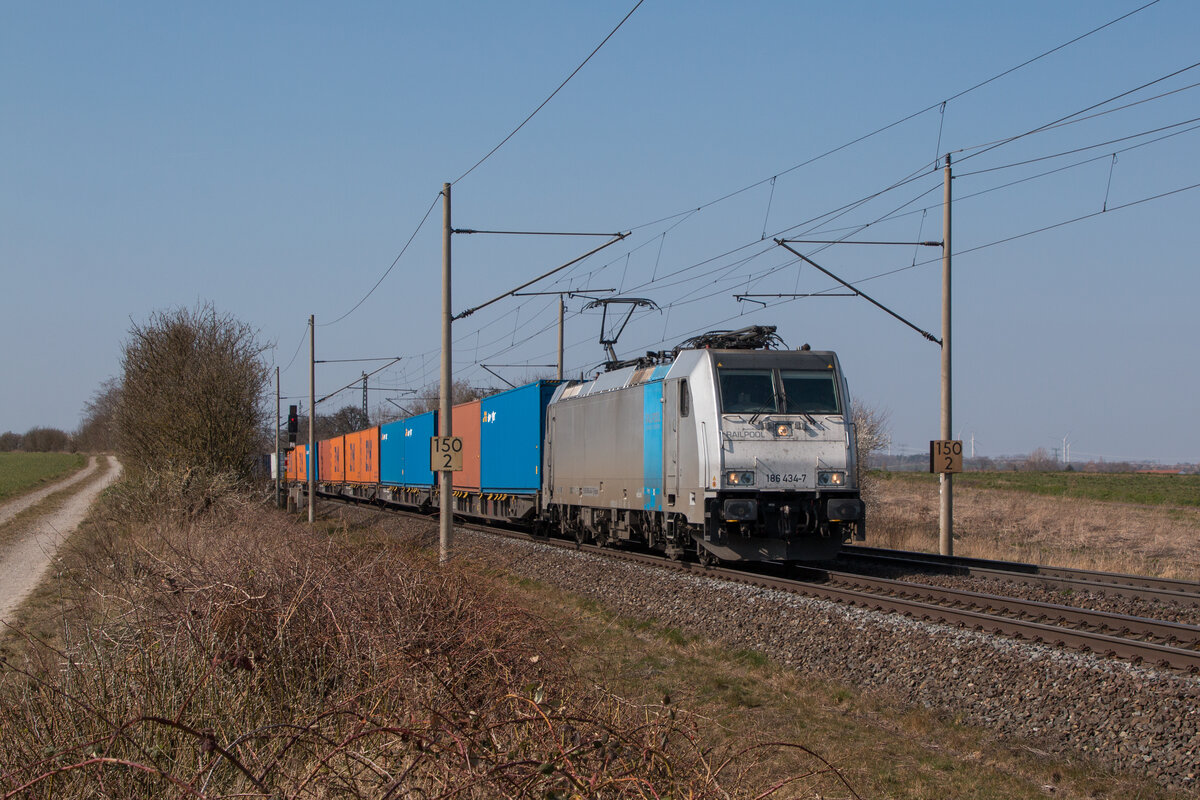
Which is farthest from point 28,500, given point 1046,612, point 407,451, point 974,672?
point 974,672

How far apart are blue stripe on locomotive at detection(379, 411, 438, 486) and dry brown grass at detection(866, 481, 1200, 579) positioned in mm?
13631

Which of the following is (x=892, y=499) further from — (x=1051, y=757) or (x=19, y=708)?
(x=19, y=708)

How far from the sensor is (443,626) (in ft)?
18.9

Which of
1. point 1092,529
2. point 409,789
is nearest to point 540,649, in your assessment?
point 409,789

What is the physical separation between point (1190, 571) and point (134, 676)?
67.3ft

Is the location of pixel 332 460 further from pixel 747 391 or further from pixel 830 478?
pixel 830 478

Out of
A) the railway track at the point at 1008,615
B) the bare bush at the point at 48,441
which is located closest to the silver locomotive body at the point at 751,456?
the railway track at the point at 1008,615

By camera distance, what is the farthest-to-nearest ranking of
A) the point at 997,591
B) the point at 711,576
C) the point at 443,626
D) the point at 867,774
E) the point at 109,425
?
the point at 109,425 < the point at 711,576 < the point at 997,591 < the point at 867,774 < the point at 443,626

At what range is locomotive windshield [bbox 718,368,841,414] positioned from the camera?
14.8 m

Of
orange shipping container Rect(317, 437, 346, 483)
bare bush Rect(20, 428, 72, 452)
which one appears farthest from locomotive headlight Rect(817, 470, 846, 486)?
bare bush Rect(20, 428, 72, 452)

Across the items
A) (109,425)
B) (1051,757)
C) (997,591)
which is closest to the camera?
(1051,757)

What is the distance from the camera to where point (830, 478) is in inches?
580

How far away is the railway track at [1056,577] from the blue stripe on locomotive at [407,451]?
1504 centimetres

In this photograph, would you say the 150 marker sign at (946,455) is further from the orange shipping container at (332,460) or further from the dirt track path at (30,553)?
the orange shipping container at (332,460)
